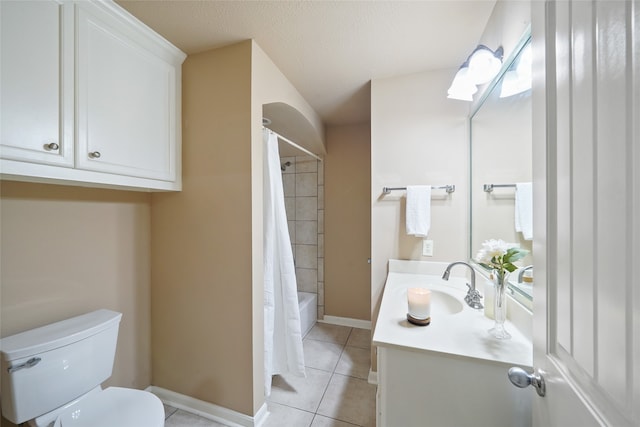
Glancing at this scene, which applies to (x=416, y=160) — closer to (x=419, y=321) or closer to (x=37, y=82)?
(x=419, y=321)

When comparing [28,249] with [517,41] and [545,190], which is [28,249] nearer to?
[545,190]

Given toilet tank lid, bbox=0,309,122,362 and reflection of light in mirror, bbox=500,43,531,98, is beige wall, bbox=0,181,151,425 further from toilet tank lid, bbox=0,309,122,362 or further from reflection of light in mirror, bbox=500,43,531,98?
reflection of light in mirror, bbox=500,43,531,98

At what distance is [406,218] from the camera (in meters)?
1.74

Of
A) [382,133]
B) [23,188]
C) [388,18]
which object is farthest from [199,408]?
[388,18]

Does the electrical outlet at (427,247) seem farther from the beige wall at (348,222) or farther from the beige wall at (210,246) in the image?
the beige wall at (210,246)

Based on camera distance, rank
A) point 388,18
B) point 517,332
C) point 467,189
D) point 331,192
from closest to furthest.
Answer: point 517,332
point 388,18
point 467,189
point 331,192

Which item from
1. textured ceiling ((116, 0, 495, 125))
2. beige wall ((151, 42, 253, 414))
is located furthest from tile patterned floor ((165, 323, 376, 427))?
textured ceiling ((116, 0, 495, 125))

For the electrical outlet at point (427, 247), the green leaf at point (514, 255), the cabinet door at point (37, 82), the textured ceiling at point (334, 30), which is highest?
the textured ceiling at point (334, 30)

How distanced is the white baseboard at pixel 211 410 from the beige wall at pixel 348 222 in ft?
4.76

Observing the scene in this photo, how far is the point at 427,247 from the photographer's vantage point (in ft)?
5.78

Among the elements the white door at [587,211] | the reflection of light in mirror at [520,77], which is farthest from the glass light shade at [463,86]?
the white door at [587,211]

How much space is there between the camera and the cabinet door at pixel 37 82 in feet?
2.87

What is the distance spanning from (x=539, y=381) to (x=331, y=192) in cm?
238

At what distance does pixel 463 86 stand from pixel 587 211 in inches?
48.5
